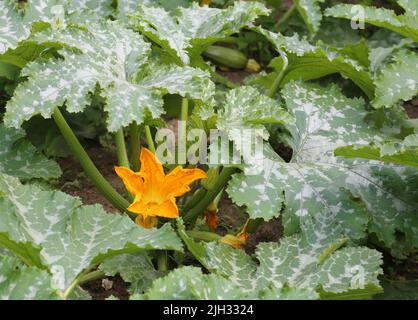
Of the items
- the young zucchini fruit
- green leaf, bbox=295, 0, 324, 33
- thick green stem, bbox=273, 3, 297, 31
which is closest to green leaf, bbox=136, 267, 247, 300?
green leaf, bbox=295, 0, 324, 33

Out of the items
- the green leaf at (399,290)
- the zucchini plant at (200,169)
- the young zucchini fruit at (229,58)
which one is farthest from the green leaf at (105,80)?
the young zucchini fruit at (229,58)

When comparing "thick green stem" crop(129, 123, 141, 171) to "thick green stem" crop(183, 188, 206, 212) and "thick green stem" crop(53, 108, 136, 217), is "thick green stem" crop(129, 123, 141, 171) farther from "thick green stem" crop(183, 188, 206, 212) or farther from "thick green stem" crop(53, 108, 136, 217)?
"thick green stem" crop(183, 188, 206, 212)

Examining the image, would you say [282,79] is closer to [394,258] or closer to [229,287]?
[394,258]

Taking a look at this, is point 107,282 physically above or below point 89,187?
below

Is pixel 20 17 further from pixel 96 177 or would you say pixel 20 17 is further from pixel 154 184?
pixel 154 184

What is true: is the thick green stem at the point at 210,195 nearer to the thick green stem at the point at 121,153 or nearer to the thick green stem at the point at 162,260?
the thick green stem at the point at 162,260

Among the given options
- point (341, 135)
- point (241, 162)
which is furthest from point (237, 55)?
point (241, 162)
